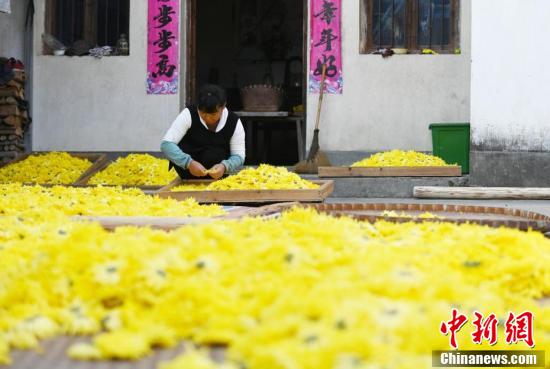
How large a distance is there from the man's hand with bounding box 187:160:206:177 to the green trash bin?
490cm

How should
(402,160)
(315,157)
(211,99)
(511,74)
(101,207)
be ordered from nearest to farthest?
(101,207) → (211,99) → (511,74) → (402,160) → (315,157)

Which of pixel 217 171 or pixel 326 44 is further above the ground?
pixel 326 44

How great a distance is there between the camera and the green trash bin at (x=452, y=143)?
33.7 feet

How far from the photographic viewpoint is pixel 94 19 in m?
11.3

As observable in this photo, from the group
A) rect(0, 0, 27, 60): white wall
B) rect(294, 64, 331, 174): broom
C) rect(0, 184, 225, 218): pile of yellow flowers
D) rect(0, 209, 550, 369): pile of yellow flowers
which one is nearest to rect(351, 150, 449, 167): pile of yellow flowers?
rect(294, 64, 331, 174): broom

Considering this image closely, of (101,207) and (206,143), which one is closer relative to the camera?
(101,207)

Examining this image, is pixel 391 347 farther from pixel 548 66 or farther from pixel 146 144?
pixel 146 144

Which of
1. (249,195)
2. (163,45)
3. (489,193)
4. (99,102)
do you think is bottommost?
(489,193)

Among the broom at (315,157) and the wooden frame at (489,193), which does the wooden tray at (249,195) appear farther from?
the broom at (315,157)

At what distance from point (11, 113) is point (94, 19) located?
1.88 m

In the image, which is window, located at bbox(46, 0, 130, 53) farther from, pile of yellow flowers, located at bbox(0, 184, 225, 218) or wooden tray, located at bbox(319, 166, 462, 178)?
pile of yellow flowers, located at bbox(0, 184, 225, 218)

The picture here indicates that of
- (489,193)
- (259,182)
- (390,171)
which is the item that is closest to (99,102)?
(390,171)

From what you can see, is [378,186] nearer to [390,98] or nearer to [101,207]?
[390,98]

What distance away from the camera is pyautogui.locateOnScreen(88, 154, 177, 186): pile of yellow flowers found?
884 cm
